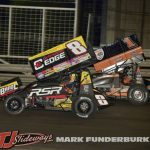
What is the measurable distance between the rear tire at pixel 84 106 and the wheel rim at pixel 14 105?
135cm

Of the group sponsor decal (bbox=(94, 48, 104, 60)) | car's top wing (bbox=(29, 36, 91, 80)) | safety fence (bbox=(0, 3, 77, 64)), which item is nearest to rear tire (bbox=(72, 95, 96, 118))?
car's top wing (bbox=(29, 36, 91, 80))

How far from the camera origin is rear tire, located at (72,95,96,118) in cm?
1091

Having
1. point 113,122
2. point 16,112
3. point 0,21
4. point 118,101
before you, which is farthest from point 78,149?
point 0,21

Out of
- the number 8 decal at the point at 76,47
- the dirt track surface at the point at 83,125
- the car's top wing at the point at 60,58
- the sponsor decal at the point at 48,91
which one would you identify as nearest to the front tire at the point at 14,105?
the dirt track surface at the point at 83,125

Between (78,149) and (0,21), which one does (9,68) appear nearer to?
(0,21)

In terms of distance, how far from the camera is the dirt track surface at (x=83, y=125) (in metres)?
8.51

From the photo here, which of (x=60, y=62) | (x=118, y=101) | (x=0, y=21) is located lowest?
(x=118, y=101)

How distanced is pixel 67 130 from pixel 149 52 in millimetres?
6272

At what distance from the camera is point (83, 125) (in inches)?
403

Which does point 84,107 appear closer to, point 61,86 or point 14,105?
point 61,86

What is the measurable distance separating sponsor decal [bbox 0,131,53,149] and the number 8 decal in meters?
2.66

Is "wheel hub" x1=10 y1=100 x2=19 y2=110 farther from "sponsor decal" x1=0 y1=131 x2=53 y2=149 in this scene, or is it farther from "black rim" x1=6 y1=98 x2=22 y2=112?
"sponsor decal" x1=0 y1=131 x2=53 y2=149

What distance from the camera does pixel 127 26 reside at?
679 inches

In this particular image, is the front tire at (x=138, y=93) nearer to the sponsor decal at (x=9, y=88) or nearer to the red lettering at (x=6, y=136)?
the sponsor decal at (x=9, y=88)
